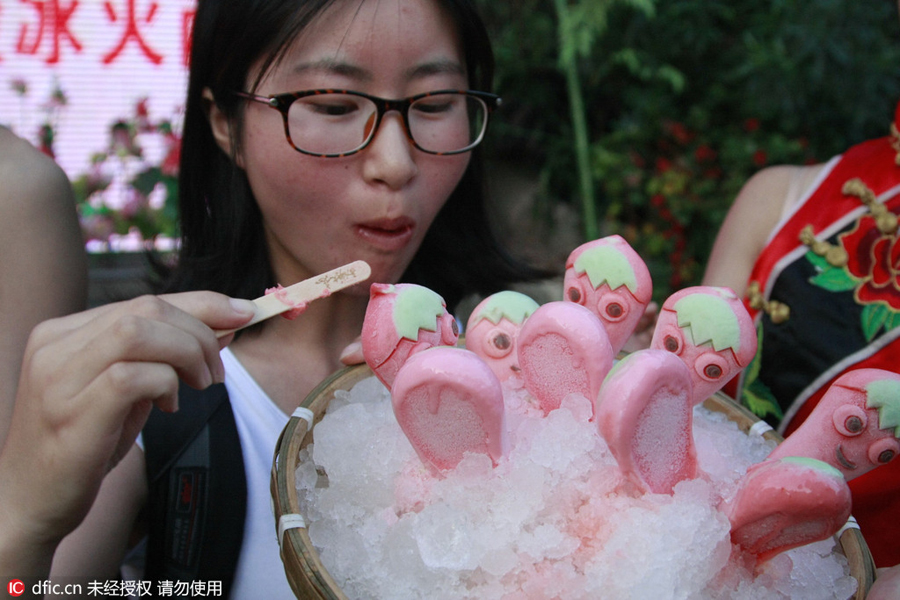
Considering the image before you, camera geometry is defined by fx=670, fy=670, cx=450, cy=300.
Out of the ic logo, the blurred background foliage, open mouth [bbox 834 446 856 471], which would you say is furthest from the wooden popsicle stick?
the blurred background foliage

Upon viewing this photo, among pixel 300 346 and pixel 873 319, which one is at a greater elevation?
pixel 873 319

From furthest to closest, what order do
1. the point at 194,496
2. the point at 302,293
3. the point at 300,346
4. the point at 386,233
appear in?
the point at 300,346, the point at 386,233, the point at 194,496, the point at 302,293

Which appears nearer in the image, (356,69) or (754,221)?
(356,69)

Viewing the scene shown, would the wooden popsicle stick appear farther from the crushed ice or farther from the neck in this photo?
the neck

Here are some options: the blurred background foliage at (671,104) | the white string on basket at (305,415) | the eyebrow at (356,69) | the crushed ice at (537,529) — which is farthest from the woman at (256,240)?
the blurred background foliage at (671,104)

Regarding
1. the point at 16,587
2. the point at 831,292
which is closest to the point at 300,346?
the point at 16,587

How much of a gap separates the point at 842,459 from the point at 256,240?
3.63 ft

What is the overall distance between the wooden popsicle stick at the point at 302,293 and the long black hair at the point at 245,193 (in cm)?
44

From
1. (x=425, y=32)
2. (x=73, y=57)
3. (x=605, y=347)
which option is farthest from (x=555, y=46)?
(x=605, y=347)

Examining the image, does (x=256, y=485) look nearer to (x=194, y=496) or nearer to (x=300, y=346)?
(x=194, y=496)

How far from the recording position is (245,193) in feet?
4.36

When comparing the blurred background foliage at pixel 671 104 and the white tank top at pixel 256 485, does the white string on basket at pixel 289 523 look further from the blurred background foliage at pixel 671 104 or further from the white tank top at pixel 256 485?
the blurred background foliage at pixel 671 104

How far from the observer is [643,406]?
2.34 feet

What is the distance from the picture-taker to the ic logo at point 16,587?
2.67ft
